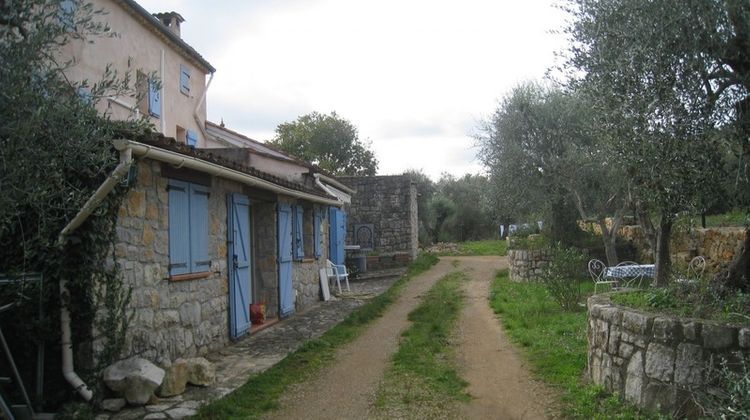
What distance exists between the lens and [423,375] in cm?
612

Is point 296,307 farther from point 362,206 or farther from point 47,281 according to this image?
point 362,206

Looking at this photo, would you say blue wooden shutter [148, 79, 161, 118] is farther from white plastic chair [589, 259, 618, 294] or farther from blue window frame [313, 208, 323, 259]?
white plastic chair [589, 259, 618, 294]

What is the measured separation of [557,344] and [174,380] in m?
4.48

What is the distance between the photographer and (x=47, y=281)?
16.3 feet

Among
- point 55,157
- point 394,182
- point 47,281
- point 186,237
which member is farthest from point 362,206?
point 55,157

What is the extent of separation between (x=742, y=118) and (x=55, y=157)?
4.68 metres

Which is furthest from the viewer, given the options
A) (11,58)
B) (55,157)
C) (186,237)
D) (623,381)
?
(186,237)

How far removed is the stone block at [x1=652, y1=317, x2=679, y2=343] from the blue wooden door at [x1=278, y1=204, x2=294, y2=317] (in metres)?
6.56

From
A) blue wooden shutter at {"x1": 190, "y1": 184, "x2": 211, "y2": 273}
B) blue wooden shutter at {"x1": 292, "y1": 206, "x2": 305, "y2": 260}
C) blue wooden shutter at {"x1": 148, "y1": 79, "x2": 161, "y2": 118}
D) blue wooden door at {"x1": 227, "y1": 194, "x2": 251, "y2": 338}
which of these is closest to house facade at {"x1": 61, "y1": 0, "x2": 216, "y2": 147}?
blue wooden shutter at {"x1": 148, "y1": 79, "x2": 161, "y2": 118}

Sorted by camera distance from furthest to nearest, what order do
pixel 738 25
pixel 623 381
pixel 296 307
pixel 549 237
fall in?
pixel 549 237
pixel 296 307
pixel 623 381
pixel 738 25

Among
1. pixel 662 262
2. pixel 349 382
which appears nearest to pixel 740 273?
pixel 662 262

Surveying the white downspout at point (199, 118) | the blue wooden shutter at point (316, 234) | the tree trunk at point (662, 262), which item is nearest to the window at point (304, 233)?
the blue wooden shutter at point (316, 234)

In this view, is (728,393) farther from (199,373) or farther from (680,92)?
(199,373)

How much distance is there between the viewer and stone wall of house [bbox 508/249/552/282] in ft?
46.8
